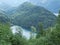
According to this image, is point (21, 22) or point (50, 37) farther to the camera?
point (21, 22)

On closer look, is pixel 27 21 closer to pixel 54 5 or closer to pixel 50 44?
pixel 50 44

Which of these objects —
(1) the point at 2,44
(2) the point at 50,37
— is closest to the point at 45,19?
(2) the point at 50,37

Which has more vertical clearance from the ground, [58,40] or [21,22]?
[21,22]

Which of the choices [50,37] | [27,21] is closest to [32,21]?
[27,21]

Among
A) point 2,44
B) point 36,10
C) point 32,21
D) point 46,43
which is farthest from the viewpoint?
point 36,10

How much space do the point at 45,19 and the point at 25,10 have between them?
19544 millimetres

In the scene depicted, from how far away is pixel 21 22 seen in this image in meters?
84.3

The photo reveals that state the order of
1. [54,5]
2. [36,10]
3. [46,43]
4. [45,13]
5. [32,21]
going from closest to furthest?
1. [46,43]
2. [32,21]
3. [45,13]
4. [36,10]
5. [54,5]

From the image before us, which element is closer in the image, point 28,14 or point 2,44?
point 2,44

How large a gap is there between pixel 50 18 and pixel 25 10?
782 inches

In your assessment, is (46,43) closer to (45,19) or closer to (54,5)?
(45,19)

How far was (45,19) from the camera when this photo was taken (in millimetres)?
82312

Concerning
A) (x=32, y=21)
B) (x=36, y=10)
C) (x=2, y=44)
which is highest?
(x=36, y=10)

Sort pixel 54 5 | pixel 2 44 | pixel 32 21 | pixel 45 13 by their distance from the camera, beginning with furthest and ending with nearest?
pixel 54 5 → pixel 45 13 → pixel 32 21 → pixel 2 44
